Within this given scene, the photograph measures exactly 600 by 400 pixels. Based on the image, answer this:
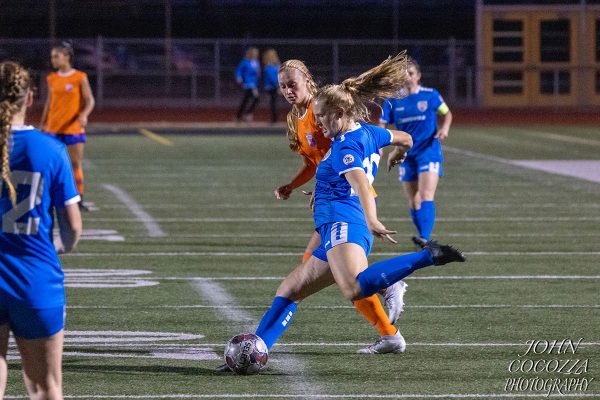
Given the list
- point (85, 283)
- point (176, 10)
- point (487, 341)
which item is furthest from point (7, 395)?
point (176, 10)

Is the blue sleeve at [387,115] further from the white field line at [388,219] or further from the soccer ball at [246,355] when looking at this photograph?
the soccer ball at [246,355]

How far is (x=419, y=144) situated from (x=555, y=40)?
3395cm

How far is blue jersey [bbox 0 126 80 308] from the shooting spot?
17.7 ft

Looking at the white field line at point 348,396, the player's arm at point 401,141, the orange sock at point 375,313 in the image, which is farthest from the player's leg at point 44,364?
the player's arm at point 401,141

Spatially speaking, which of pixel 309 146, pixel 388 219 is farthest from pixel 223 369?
pixel 388 219

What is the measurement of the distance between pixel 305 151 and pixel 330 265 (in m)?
1.26

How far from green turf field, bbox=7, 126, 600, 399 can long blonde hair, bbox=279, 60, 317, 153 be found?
1.25m

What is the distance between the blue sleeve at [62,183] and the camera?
5.45 metres

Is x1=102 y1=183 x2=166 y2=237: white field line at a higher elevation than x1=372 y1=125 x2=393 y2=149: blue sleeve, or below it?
below

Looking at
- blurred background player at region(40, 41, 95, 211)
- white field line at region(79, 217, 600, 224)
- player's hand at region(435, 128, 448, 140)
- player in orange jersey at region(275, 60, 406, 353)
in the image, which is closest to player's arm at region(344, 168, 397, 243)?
player in orange jersey at region(275, 60, 406, 353)

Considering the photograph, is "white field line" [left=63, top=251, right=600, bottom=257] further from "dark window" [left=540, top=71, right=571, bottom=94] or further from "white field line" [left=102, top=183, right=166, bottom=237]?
"dark window" [left=540, top=71, right=571, bottom=94]

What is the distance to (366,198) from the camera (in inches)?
278

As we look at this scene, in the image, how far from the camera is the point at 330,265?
739 centimetres

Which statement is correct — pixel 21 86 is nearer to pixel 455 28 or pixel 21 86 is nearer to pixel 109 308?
pixel 109 308
